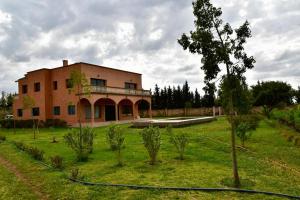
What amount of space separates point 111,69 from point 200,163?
29391 mm

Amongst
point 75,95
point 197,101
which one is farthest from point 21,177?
point 197,101

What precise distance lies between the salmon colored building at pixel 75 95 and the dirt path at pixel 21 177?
19365 millimetres

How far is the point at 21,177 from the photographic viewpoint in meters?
11.0

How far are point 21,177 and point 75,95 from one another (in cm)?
2486

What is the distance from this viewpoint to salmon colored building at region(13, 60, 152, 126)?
3588 cm

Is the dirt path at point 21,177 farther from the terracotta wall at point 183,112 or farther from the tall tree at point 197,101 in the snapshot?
the tall tree at point 197,101

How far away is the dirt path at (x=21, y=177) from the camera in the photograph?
28.8ft

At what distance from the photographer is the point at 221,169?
1107cm

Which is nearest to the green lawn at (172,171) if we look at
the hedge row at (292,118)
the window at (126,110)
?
the hedge row at (292,118)

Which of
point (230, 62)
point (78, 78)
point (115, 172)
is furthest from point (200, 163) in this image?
point (78, 78)

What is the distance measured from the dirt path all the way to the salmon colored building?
1936 cm

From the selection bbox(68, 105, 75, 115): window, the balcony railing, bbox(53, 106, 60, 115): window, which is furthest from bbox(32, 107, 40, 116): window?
the balcony railing

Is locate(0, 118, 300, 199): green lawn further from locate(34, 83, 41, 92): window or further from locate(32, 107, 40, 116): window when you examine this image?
locate(34, 83, 41, 92): window

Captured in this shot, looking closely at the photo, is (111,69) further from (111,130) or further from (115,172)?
(115,172)
